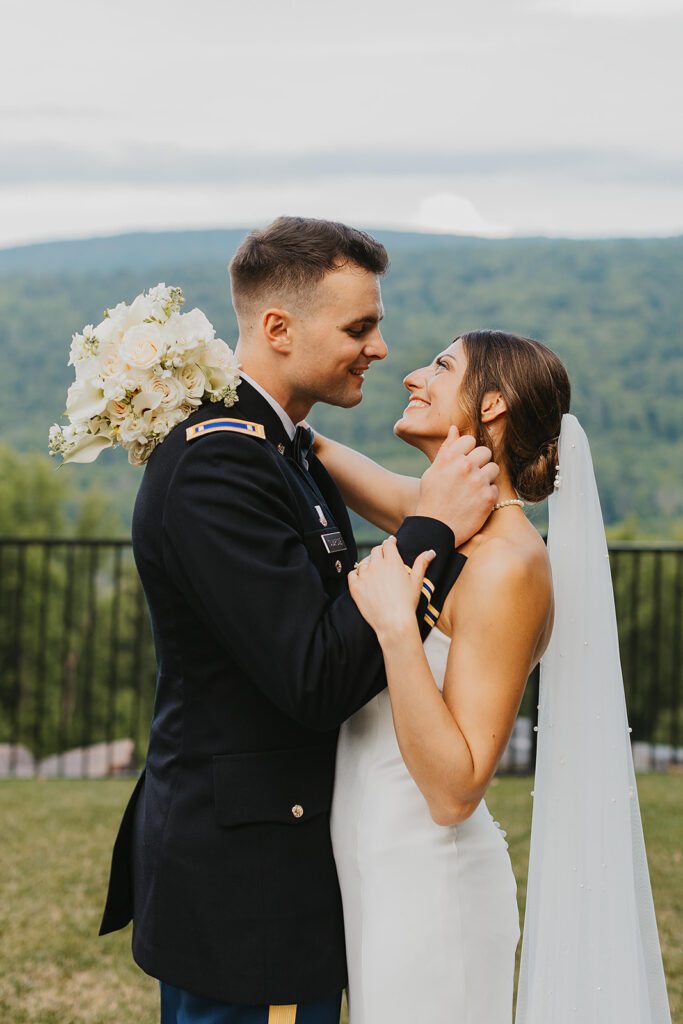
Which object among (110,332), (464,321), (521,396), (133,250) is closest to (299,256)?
(110,332)

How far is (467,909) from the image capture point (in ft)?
6.64

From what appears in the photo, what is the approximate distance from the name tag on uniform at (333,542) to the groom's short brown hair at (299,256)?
1.60 ft

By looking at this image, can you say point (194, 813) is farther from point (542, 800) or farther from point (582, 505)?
point (582, 505)

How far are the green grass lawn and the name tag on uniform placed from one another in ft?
7.92

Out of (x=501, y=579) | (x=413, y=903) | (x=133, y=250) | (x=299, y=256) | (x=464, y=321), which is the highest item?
(x=133, y=250)

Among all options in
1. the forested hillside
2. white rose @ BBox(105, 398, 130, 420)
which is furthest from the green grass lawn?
the forested hillside

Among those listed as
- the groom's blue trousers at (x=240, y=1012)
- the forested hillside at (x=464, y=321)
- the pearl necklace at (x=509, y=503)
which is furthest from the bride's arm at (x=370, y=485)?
the forested hillside at (x=464, y=321)

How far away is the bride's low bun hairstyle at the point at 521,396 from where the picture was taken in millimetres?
2311

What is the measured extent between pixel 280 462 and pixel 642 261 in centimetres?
7603

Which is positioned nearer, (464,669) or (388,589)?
(388,589)

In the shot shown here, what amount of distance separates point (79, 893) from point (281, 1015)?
3.22 metres

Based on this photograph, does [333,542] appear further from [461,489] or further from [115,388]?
[115,388]

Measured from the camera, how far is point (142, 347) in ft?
6.37

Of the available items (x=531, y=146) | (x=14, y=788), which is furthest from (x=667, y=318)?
(x=14, y=788)
